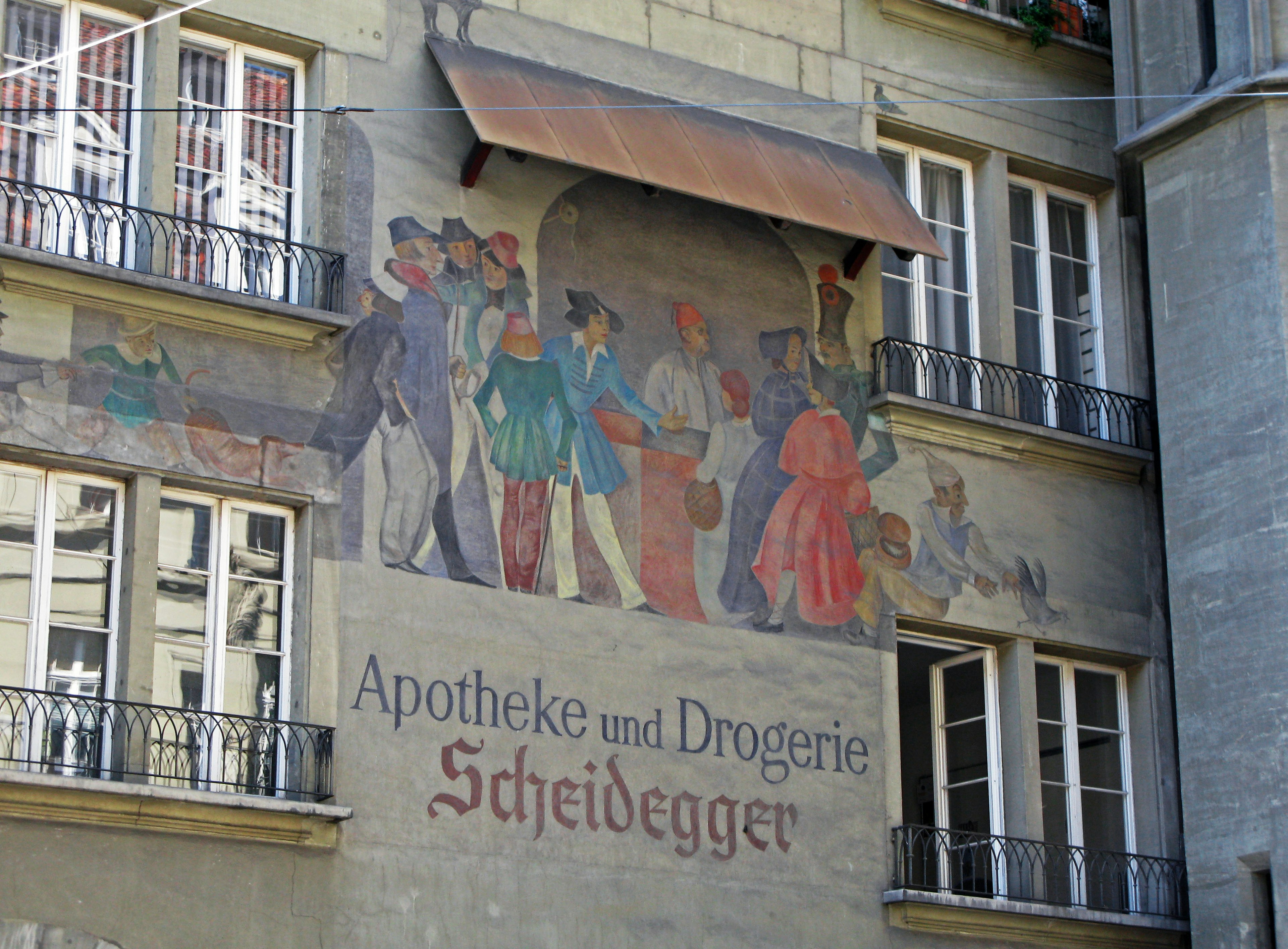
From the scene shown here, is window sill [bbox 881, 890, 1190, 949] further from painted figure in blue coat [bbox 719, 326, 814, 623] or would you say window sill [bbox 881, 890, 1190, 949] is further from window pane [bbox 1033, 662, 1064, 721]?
painted figure in blue coat [bbox 719, 326, 814, 623]

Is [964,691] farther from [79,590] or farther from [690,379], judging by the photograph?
[79,590]

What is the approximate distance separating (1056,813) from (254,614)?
6.19 meters

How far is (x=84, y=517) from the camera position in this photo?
12.3m

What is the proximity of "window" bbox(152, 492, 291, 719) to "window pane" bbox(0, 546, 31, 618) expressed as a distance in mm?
745

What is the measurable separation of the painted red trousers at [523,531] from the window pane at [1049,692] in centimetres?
430

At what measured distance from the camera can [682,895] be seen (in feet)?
43.4

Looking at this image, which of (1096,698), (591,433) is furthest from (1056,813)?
(591,433)

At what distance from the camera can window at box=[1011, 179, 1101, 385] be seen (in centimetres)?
1675

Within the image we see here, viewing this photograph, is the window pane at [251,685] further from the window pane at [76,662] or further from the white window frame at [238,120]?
the white window frame at [238,120]

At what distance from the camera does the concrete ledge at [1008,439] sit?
1522cm

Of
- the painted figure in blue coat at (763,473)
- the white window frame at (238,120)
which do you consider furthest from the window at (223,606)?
the painted figure in blue coat at (763,473)

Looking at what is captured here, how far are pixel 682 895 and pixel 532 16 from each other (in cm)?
606

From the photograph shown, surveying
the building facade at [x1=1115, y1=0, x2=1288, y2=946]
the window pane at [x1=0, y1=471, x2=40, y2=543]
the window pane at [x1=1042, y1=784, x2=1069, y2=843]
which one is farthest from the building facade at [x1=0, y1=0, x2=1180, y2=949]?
the building facade at [x1=1115, y1=0, x2=1288, y2=946]

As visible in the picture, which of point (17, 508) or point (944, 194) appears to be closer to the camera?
point (17, 508)
